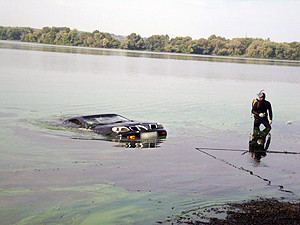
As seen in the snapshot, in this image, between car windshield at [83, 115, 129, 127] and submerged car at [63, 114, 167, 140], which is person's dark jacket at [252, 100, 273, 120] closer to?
submerged car at [63, 114, 167, 140]

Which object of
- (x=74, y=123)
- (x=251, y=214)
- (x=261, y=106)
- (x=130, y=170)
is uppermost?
(x=261, y=106)

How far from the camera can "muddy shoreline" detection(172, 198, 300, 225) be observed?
6.91 metres

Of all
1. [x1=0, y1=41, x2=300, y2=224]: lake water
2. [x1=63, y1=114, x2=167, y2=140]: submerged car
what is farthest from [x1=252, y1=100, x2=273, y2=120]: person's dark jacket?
[x1=63, y1=114, x2=167, y2=140]: submerged car

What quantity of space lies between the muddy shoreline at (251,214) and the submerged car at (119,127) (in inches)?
256

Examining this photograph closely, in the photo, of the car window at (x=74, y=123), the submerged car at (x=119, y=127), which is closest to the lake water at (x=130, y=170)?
the submerged car at (x=119, y=127)

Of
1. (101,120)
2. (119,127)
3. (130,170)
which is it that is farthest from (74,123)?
(130,170)

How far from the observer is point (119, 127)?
14.1m

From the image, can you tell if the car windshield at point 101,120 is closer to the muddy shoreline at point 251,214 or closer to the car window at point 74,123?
the car window at point 74,123

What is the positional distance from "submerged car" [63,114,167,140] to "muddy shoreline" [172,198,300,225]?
21.3ft

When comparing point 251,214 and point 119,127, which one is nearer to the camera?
point 251,214

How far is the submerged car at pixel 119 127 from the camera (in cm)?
1407

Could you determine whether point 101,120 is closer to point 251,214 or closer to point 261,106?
point 261,106

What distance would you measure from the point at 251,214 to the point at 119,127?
7571mm

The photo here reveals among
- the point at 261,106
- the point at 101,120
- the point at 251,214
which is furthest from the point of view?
the point at 261,106
